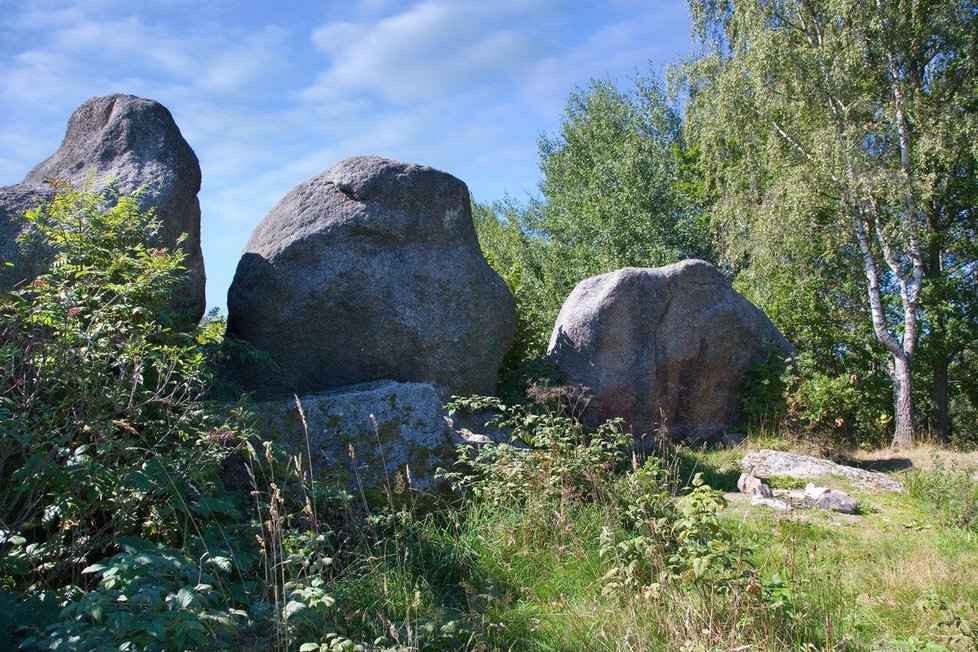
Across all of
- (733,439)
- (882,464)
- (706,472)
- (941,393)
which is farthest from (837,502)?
(941,393)

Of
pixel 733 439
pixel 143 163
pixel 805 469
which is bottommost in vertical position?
pixel 805 469

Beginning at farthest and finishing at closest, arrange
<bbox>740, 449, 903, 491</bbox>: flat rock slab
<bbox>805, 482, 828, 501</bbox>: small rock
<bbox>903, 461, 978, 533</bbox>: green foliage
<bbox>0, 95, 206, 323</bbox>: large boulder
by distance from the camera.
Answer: <bbox>740, 449, 903, 491</bbox>: flat rock slab
<bbox>805, 482, 828, 501</bbox>: small rock
<bbox>0, 95, 206, 323</bbox>: large boulder
<bbox>903, 461, 978, 533</bbox>: green foliage

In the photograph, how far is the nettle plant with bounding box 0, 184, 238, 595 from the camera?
140 inches

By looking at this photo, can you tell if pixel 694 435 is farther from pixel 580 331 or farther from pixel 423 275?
pixel 423 275

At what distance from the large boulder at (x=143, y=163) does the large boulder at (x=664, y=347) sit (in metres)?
4.59

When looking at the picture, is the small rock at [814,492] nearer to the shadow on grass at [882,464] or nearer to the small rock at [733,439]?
the small rock at [733,439]

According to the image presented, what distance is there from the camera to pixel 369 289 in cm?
789

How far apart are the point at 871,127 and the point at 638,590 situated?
480 inches

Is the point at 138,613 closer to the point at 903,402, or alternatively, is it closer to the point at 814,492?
the point at 814,492

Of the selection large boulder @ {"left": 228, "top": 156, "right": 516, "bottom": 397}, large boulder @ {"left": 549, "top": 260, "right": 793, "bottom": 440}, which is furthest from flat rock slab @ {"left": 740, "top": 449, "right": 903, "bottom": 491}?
large boulder @ {"left": 228, "top": 156, "right": 516, "bottom": 397}

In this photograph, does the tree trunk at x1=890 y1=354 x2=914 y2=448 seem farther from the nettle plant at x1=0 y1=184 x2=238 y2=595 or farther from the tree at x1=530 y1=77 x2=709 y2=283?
the nettle plant at x1=0 y1=184 x2=238 y2=595

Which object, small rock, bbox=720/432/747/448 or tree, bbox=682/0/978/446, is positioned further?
tree, bbox=682/0/978/446

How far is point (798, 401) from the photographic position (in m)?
11.0

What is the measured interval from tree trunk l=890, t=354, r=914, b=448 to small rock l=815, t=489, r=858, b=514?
247 inches
